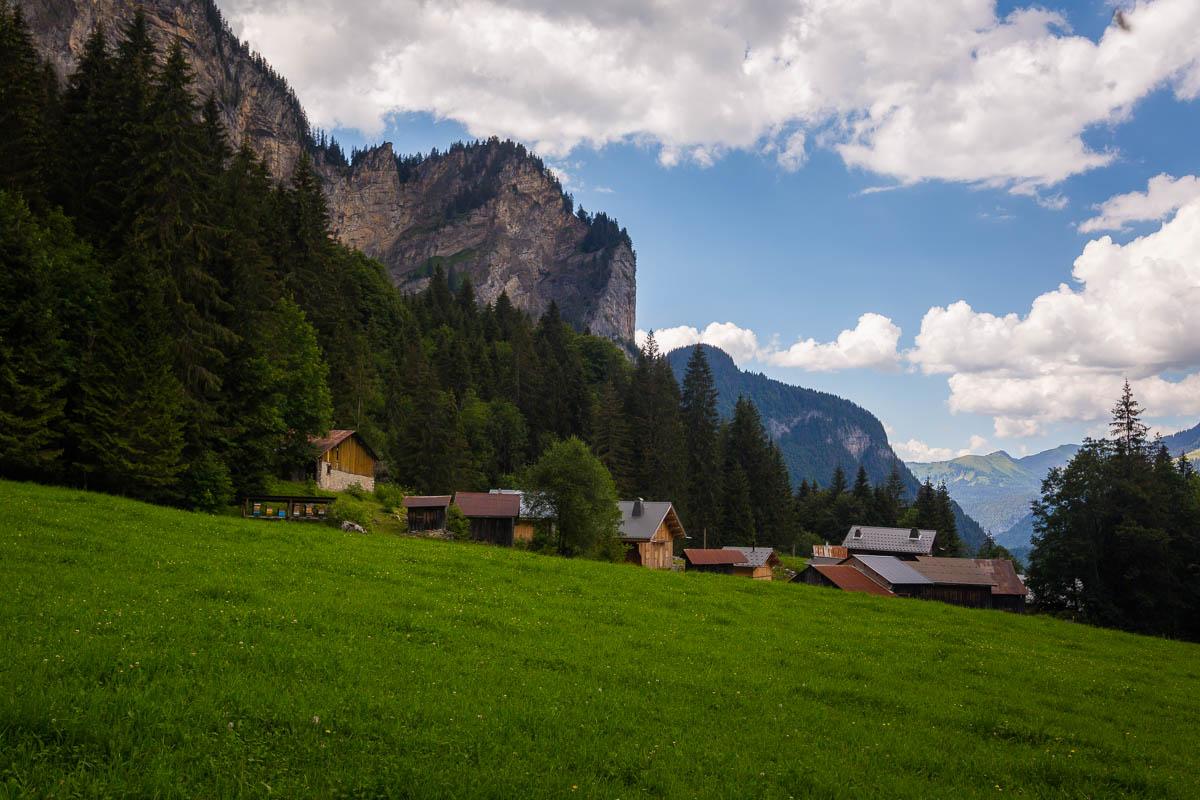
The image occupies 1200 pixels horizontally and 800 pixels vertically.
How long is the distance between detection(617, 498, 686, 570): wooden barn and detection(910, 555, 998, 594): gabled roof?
27.7m

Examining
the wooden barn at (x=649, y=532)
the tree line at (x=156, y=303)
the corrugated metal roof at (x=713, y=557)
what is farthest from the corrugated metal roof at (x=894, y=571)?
the tree line at (x=156, y=303)

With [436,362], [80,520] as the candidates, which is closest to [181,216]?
[80,520]

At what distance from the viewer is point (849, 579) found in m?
63.0

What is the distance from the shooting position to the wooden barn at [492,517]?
57625mm

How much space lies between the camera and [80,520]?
20766mm

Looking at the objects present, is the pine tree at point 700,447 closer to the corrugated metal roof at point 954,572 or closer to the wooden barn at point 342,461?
the corrugated metal roof at point 954,572

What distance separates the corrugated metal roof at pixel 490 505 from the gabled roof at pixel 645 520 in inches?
381

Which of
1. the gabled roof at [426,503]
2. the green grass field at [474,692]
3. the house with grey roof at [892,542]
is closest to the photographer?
the green grass field at [474,692]

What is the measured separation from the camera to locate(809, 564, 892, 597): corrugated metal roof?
61.8 metres

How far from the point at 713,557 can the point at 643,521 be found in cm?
1725

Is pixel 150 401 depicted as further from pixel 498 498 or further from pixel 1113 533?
pixel 1113 533

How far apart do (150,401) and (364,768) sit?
29.0 m

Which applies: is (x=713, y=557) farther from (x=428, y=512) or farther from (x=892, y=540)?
(x=892, y=540)

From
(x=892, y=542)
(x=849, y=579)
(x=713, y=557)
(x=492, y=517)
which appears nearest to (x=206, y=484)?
(x=492, y=517)
